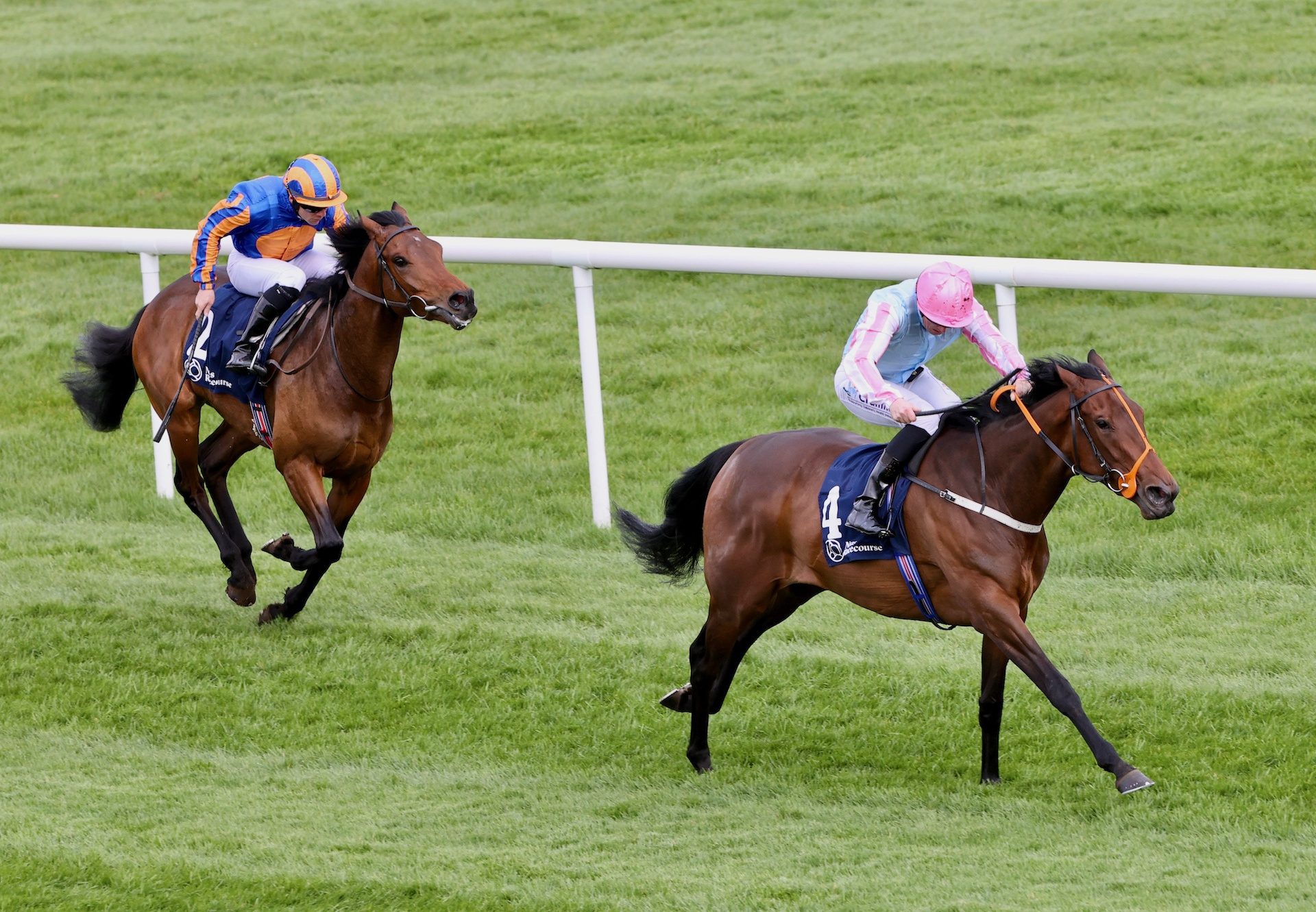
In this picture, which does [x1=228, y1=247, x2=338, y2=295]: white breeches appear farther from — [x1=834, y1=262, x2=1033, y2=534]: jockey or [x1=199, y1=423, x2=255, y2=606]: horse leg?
[x1=834, y1=262, x2=1033, y2=534]: jockey

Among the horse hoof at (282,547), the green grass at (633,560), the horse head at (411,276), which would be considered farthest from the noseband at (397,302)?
the green grass at (633,560)

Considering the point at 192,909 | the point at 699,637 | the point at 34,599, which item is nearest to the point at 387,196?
the point at 34,599

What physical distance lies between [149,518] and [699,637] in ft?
13.9

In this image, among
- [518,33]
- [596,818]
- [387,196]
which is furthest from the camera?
[518,33]

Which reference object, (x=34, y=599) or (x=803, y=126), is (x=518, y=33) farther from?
(x=34, y=599)

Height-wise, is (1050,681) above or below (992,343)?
below

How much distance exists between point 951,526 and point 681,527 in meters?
1.19

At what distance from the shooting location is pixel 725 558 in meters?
5.77

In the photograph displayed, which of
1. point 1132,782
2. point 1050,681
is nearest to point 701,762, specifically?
point 1050,681

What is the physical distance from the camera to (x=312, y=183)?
7027 millimetres

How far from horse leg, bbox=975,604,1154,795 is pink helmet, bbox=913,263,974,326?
96 centimetres

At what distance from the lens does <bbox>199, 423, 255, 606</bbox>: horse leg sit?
7.60 metres

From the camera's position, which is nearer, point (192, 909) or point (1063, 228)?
point (192, 909)

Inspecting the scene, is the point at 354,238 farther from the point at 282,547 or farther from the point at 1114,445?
the point at 1114,445
